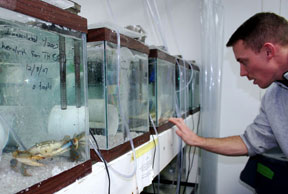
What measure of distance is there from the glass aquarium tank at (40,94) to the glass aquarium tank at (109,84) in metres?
0.07

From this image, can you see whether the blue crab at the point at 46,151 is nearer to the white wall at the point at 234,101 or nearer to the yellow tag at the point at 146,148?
the yellow tag at the point at 146,148

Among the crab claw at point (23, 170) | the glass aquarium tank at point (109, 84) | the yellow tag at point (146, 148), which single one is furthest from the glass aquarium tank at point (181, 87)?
the crab claw at point (23, 170)

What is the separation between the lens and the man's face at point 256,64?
1102 mm

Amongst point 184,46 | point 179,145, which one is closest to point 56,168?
point 179,145

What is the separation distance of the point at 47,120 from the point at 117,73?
0.83ft

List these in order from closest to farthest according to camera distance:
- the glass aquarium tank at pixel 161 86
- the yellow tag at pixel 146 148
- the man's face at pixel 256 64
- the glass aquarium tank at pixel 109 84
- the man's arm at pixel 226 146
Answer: the glass aquarium tank at pixel 109 84, the yellow tag at pixel 146 148, the glass aquarium tank at pixel 161 86, the man's face at pixel 256 64, the man's arm at pixel 226 146

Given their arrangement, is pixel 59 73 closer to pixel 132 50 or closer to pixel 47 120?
pixel 47 120

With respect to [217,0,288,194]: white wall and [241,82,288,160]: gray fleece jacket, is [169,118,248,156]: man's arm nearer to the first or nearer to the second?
[241,82,288,160]: gray fleece jacket

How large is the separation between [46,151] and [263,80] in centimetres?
111

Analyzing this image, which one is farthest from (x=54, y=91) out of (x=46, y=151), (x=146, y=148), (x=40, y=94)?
(x=146, y=148)

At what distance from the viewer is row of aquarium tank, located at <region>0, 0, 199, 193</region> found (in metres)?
0.42

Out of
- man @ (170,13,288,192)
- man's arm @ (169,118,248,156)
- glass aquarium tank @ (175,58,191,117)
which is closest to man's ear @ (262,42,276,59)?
man @ (170,13,288,192)

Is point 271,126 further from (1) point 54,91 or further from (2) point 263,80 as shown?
(1) point 54,91

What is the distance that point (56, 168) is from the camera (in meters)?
0.48
